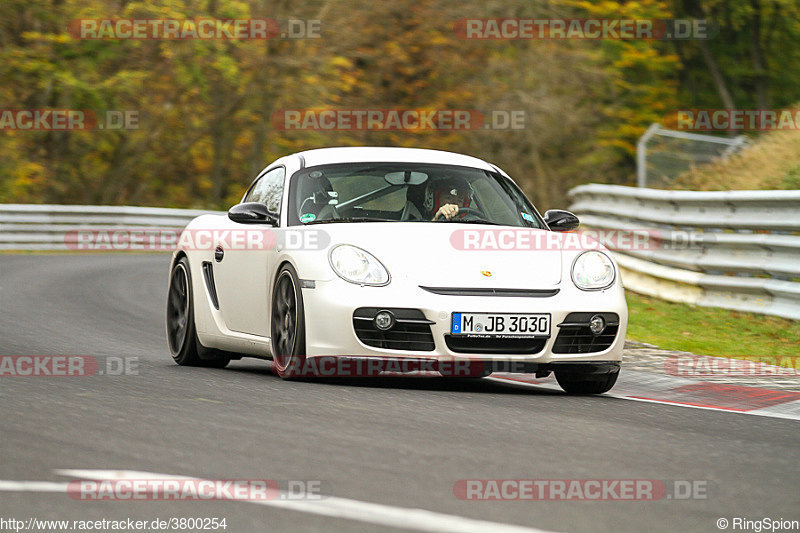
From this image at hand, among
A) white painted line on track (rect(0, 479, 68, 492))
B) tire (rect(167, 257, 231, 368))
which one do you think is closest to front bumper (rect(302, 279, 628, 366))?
tire (rect(167, 257, 231, 368))

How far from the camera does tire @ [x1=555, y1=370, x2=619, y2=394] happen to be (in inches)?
315

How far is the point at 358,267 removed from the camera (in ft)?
25.1

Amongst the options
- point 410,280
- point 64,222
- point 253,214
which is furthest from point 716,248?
point 64,222

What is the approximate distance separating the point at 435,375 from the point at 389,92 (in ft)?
105

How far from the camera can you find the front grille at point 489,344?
7.50 m

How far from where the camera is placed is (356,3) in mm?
38719

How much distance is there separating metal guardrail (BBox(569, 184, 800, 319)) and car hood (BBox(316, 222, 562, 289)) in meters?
3.84

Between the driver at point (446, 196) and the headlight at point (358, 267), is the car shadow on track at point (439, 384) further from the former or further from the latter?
the driver at point (446, 196)

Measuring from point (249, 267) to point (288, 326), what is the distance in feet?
2.86

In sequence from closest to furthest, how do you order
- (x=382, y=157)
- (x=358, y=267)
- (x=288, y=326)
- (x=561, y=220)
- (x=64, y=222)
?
(x=358, y=267) → (x=288, y=326) → (x=561, y=220) → (x=382, y=157) → (x=64, y=222)

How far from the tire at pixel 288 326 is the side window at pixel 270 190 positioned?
0.78 meters

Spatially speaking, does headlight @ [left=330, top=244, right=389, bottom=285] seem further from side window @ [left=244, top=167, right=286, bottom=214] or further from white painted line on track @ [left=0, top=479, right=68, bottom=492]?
white painted line on track @ [left=0, top=479, right=68, bottom=492]

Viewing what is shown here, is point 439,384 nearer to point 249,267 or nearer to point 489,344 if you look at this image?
point 489,344

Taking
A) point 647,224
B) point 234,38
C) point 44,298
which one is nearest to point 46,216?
point 234,38
